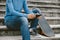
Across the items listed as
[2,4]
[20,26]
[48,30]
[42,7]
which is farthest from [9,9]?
[42,7]

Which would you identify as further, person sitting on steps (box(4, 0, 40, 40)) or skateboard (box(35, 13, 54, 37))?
skateboard (box(35, 13, 54, 37))

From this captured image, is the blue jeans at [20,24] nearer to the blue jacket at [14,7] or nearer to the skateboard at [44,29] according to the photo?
the blue jacket at [14,7]

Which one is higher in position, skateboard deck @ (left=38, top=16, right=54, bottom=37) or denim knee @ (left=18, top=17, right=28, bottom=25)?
denim knee @ (left=18, top=17, right=28, bottom=25)

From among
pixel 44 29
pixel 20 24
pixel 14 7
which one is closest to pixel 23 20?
pixel 20 24

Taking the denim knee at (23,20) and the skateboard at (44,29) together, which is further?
the skateboard at (44,29)

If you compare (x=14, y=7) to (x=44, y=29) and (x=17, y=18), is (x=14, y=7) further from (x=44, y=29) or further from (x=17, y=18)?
(x=44, y=29)

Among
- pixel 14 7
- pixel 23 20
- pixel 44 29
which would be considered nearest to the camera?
pixel 23 20

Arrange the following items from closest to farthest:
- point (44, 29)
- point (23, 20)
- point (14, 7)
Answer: point (23, 20) → point (14, 7) → point (44, 29)

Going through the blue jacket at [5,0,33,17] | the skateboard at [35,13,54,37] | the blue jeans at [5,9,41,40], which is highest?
the blue jacket at [5,0,33,17]

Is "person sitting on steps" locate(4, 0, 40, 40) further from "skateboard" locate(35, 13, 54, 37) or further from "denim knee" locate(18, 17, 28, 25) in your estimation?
"skateboard" locate(35, 13, 54, 37)

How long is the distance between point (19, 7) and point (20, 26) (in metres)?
0.35

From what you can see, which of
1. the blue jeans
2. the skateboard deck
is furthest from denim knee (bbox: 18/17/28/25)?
the skateboard deck

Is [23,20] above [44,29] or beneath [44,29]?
above

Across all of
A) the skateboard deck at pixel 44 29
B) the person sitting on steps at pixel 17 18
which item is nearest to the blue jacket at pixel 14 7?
the person sitting on steps at pixel 17 18
